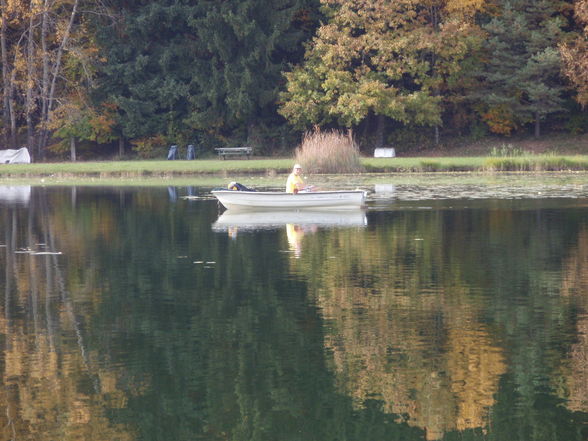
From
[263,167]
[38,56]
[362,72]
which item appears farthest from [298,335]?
[38,56]

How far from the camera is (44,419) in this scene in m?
8.94

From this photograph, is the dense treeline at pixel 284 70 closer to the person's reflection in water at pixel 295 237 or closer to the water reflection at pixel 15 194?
the water reflection at pixel 15 194

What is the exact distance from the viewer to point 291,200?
29.4 m

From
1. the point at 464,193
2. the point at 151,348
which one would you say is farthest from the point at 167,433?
the point at 464,193

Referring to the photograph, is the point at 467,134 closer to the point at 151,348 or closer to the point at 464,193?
the point at 464,193

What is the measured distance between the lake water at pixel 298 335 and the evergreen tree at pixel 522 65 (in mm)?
34786

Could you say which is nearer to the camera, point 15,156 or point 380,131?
point 15,156

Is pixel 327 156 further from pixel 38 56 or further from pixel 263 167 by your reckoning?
pixel 38 56

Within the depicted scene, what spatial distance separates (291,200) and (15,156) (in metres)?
34.0

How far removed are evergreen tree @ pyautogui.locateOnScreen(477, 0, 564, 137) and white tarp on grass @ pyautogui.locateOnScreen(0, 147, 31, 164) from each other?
984 inches

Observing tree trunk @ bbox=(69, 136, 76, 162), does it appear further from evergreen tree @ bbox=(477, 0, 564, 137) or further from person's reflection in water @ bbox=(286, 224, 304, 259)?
person's reflection in water @ bbox=(286, 224, 304, 259)

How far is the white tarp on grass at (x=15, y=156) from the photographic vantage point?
5944 centimetres

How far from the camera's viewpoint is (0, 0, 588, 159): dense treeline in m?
56.9

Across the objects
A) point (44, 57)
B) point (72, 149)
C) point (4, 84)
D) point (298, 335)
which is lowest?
point (298, 335)
